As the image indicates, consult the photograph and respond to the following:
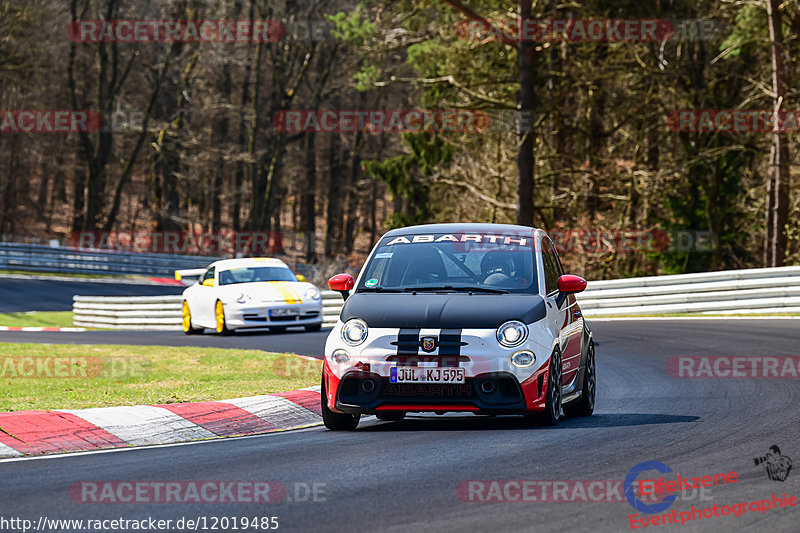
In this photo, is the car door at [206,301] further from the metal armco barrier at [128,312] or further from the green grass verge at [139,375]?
the metal armco barrier at [128,312]

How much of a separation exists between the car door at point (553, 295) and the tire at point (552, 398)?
198mm

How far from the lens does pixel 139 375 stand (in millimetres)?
14422

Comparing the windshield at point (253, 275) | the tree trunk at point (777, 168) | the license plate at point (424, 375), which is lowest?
the license plate at point (424, 375)

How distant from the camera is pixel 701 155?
33.1 m

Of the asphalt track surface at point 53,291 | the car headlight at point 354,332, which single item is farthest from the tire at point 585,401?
the asphalt track surface at point 53,291

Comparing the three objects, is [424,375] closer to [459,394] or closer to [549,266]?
[459,394]

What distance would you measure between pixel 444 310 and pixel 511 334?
0.53 metres

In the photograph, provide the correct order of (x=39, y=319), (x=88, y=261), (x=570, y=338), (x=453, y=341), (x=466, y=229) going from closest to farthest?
(x=453, y=341), (x=570, y=338), (x=466, y=229), (x=39, y=319), (x=88, y=261)

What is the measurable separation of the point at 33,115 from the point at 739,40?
40.8 metres

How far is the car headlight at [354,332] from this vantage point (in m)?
8.89

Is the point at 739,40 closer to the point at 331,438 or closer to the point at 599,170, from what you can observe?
the point at 599,170

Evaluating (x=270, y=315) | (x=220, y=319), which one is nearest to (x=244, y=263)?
(x=220, y=319)

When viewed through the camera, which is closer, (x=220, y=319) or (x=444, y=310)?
(x=444, y=310)

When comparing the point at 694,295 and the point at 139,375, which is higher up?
the point at 694,295
